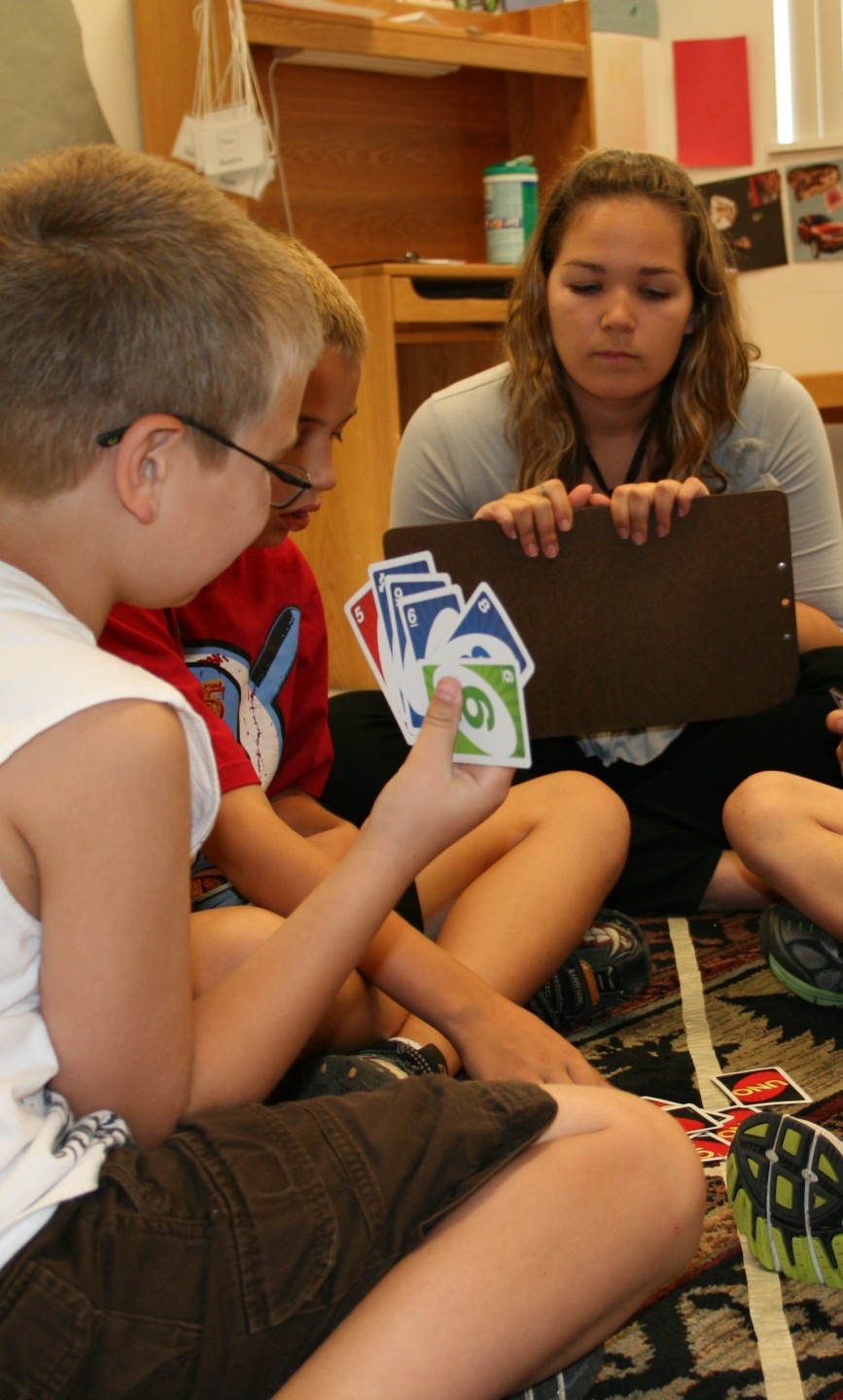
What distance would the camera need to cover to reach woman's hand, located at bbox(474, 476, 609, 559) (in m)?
1.51

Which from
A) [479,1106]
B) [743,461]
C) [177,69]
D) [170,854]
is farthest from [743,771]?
[177,69]

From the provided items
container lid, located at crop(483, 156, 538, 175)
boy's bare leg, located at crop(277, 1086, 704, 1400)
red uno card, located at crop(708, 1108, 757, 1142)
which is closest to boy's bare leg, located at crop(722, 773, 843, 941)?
red uno card, located at crop(708, 1108, 757, 1142)

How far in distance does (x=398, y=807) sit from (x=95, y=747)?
0.24m

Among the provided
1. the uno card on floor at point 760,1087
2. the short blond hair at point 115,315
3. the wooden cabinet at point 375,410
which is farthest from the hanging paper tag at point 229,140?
the uno card on floor at point 760,1087

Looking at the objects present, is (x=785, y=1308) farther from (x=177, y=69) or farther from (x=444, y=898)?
(x=177, y=69)

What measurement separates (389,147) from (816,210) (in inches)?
43.2

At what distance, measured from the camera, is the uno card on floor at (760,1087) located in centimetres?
120

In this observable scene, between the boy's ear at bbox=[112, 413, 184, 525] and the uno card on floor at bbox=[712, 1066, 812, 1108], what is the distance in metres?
0.73

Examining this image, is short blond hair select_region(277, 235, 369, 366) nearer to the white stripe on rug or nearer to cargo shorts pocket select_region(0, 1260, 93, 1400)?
the white stripe on rug

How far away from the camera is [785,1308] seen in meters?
0.94

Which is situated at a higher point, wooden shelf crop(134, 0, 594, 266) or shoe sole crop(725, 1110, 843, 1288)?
wooden shelf crop(134, 0, 594, 266)

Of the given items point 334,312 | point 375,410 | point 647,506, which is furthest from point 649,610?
point 375,410

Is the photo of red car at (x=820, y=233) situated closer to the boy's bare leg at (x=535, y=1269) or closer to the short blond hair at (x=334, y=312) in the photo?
the short blond hair at (x=334, y=312)

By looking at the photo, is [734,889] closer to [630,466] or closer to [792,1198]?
[630,466]
